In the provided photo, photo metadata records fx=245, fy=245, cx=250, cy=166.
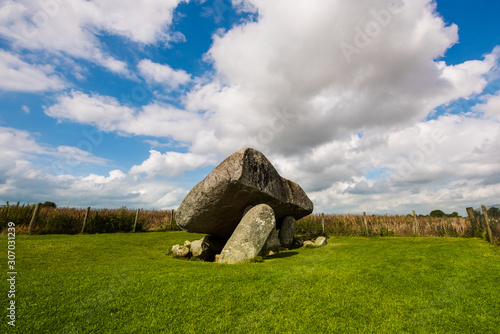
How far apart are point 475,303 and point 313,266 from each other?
12.9 ft

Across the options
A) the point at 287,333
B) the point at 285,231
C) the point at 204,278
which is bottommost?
the point at 287,333

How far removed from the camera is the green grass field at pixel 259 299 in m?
4.26

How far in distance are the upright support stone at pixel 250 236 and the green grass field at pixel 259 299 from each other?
2.24m

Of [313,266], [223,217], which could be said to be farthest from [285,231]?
[313,266]

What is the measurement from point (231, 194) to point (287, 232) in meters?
4.91

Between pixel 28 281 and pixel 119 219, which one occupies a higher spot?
pixel 119 219

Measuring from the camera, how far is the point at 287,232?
14.0 m

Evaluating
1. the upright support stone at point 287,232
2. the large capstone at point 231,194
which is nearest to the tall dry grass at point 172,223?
the upright support stone at point 287,232

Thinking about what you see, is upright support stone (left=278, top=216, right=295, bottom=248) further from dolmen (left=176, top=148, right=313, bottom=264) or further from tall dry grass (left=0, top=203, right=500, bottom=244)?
tall dry grass (left=0, top=203, right=500, bottom=244)

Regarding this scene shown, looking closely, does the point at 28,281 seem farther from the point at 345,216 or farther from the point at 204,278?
the point at 345,216

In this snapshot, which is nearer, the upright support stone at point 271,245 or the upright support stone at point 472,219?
the upright support stone at point 271,245

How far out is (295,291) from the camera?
568 cm

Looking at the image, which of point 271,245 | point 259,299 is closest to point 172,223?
point 271,245

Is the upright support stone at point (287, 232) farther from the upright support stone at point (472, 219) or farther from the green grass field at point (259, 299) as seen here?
the upright support stone at point (472, 219)
